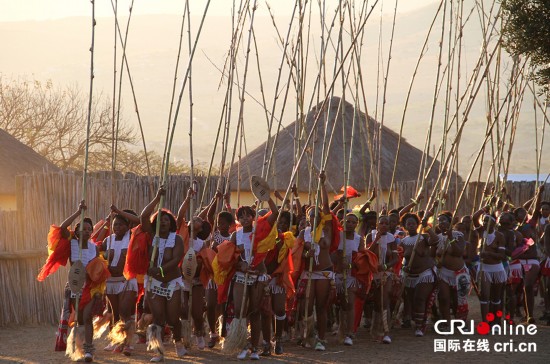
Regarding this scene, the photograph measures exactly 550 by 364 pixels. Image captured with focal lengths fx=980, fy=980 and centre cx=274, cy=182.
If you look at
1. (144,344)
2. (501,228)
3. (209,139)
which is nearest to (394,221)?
(501,228)

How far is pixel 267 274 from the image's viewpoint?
9.58 meters

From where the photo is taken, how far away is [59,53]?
418 feet

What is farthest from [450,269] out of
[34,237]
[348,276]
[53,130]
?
[53,130]

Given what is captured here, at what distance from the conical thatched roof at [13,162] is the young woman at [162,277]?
8372 mm

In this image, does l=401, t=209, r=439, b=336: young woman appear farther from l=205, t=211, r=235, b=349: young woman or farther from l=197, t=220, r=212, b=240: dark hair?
l=197, t=220, r=212, b=240: dark hair

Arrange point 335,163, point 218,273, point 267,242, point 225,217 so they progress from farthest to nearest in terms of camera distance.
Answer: point 335,163 → point 225,217 → point 218,273 → point 267,242

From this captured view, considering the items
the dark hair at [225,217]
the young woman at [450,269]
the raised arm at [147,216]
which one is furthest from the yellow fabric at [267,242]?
the young woman at [450,269]

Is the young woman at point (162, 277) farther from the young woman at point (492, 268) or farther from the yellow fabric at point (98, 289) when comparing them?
the young woman at point (492, 268)

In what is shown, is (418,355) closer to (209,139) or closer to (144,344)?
(144,344)

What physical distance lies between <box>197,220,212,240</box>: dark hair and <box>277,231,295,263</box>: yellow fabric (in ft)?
3.72

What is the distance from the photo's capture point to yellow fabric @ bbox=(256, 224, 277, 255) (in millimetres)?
9328

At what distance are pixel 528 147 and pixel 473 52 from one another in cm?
2108

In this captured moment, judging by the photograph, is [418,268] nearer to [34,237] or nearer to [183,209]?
[183,209]

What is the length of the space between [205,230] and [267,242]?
1374mm
